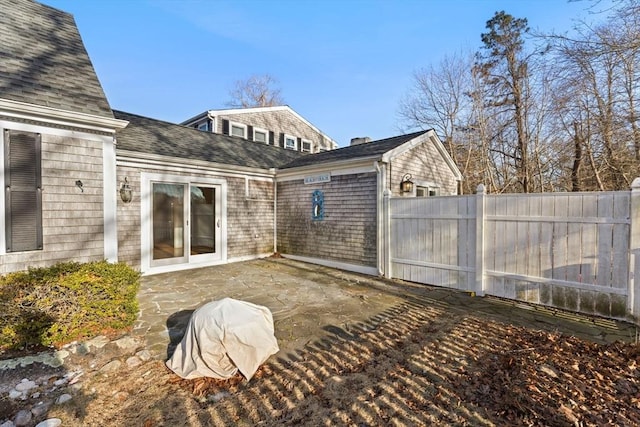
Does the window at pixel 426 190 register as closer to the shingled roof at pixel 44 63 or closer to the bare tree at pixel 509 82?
the bare tree at pixel 509 82

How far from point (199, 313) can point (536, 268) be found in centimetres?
504

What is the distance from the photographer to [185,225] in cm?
731

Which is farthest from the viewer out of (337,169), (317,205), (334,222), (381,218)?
(317,205)

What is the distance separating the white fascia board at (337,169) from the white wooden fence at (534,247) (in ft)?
4.35

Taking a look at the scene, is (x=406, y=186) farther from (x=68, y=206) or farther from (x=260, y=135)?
(x=260, y=135)

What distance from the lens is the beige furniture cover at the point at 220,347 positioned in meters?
2.80

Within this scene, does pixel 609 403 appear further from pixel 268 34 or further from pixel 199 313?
pixel 268 34

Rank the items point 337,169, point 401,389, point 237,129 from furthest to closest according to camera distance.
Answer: point 237,129 → point 337,169 → point 401,389

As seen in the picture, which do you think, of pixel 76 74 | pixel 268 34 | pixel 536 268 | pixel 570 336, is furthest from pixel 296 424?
pixel 268 34

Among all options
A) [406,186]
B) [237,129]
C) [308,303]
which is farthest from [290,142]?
[308,303]

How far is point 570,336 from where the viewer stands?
3594 millimetres

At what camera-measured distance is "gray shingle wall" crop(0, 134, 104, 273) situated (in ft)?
15.8

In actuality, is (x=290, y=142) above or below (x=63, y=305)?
above

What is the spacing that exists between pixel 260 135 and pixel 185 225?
9930 mm
